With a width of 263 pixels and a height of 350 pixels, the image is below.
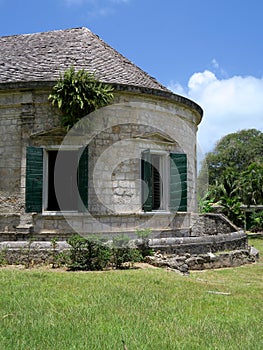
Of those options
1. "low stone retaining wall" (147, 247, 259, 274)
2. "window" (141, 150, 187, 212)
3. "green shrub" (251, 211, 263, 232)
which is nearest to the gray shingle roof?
"window" (141, 150, 187, 212)

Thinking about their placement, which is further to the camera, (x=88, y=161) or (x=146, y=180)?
(x=146, y=180)

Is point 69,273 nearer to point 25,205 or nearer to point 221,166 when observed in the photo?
point 25,205

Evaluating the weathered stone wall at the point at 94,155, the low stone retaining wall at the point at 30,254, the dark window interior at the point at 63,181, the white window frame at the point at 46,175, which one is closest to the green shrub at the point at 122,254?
the low stone retaining wall at the point at 30,254

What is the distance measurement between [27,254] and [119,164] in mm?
4025

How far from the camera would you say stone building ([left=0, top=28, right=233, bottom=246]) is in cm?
1225

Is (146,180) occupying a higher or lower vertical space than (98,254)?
higher

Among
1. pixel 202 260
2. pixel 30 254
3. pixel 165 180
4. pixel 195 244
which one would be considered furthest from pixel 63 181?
pixel 202 260

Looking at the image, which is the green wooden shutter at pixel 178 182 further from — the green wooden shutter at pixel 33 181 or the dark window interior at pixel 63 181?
the green wooden shutter at pixel 33 181

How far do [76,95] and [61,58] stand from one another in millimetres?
2607

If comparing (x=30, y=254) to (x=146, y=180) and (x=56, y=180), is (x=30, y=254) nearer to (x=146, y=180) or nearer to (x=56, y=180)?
(x=56, y=180)

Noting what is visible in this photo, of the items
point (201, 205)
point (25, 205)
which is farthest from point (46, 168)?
point (201, 205)

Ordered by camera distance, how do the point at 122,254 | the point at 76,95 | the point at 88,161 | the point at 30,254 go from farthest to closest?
the point at 88,161 → the point at 76,95 → the point at 30,254 → the point at 122,254

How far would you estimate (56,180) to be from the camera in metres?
12.7

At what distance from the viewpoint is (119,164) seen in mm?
12750
